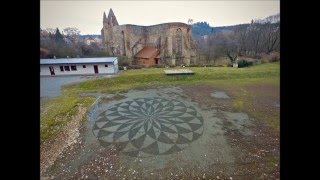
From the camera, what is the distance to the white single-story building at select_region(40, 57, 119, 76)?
102 feet

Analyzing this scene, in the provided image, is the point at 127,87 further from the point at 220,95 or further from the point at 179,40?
the point at 179,40

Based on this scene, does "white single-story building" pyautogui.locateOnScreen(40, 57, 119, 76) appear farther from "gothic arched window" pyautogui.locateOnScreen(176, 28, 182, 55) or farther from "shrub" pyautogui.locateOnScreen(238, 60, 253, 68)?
"shrub" pyautogui.locateOnScreen(238, 60, 253, 68)

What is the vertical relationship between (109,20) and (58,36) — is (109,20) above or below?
Result: above

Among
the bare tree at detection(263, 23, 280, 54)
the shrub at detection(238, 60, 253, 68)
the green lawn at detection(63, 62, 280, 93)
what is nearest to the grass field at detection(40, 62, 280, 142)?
the green lawn at detection(63, 62, 280, 93)

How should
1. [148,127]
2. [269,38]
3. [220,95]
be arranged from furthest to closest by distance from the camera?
[269,38] → [220,95] → [148,127]

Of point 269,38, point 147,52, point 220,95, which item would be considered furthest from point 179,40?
point 220,95

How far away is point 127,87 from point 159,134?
41.4 feet

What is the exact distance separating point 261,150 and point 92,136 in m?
9.22

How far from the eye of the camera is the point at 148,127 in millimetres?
12391

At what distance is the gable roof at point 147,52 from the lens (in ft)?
136

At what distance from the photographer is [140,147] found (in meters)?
10.1

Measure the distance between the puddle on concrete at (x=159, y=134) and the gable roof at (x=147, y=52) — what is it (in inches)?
1002
